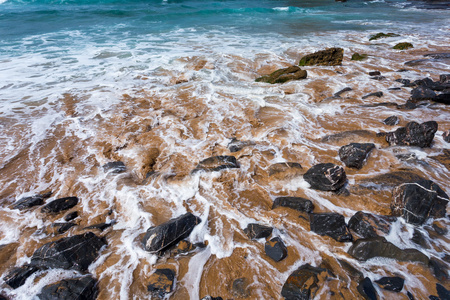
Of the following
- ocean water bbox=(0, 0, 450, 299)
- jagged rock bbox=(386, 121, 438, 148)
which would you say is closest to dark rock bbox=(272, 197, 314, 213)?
ocean water bbox=(0, 0, 450, 299)

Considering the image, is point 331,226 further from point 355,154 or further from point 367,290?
point 355,154

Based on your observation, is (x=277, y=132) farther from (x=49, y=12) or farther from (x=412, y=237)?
(x=49, y=12)

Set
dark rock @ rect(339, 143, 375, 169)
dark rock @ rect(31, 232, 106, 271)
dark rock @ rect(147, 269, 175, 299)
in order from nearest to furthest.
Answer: dark rock @ rect(147, 269, 175, 299)
dark rock @ rect(31, 232, 106, 271)
dark rock @ rect(339, 143, 375, 169)

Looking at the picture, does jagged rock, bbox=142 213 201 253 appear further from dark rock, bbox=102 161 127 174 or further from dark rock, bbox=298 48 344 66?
dark rock, bbox=298 48 344 66

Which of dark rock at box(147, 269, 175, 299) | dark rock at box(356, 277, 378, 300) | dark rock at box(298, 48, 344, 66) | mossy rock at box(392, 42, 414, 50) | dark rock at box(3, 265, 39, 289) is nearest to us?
dark rock at box(356, 277, 378, 300)

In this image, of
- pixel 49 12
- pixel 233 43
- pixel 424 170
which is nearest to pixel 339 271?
pixel 424 170

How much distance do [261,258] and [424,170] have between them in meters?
3.08

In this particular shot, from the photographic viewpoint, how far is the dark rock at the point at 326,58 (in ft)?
28.7

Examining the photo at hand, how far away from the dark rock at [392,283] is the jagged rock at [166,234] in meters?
2.15

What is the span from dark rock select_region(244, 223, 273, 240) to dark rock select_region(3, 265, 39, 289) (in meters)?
2.51

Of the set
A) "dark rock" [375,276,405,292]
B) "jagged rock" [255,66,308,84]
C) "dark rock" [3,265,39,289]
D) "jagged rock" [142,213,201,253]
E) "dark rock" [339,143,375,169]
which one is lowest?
"dark rock" [3,265,39,289]

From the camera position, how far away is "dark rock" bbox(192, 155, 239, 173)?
3916 millimetres

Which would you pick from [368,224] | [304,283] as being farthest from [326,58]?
[304,283]

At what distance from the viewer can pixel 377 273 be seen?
2.35 meters
